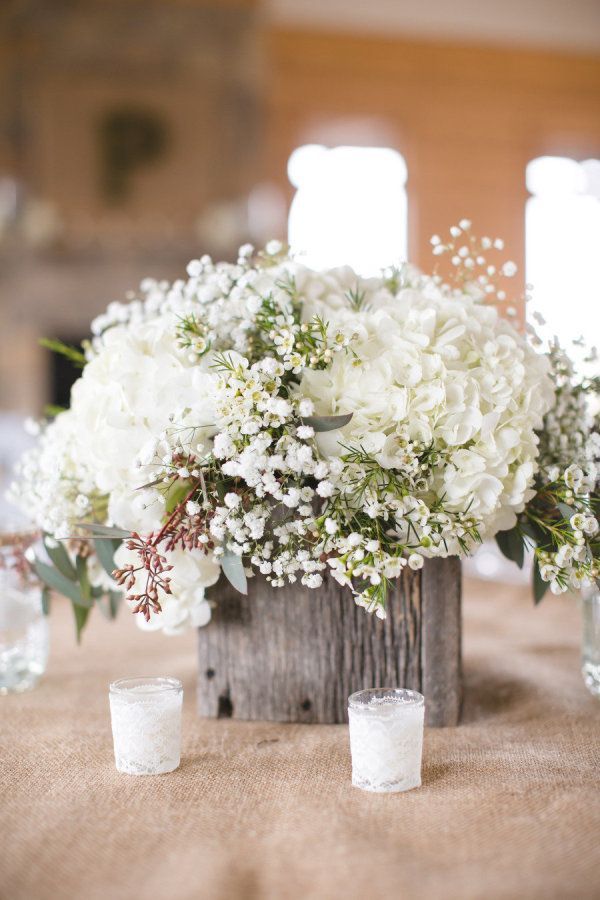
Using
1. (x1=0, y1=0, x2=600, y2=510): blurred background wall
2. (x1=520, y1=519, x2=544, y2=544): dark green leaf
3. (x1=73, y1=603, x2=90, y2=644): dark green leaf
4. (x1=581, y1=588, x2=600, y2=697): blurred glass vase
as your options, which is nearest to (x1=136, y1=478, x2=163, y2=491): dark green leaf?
(x1=73, y1=603, x2=90, y2=644): dark green leaf

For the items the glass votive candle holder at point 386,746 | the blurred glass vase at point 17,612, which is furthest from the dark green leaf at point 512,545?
the blurred glass vase at point 17,612

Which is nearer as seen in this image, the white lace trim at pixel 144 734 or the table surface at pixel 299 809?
the table surface at pixel 299 809

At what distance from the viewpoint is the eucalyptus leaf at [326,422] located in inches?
35.6

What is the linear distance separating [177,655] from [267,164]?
563 cm

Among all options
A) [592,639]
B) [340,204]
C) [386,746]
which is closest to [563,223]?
[340,204]

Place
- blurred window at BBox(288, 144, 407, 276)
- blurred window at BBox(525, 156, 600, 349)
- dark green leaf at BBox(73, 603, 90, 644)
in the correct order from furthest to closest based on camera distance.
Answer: blurred window at BBox(525, 156, 600, 349), blurred window at BBox(288, 144, 407, 276), dark green leaf at BBox(73, 603, 90, 644)

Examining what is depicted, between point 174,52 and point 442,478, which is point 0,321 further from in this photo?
point 442,478

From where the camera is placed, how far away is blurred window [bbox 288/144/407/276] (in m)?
6.51

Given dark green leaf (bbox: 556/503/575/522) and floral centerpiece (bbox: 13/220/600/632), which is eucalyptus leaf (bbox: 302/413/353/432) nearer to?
floral centerpiece (bbox: 13/220/600/632)

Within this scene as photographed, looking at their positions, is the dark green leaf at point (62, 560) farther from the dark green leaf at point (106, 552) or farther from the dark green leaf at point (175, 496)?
the dark green leaf at point (175, 496)

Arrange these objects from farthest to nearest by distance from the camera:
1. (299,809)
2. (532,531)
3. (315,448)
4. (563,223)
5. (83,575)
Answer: (563,223), (83,575), (532,531), (315,448), (299,809)

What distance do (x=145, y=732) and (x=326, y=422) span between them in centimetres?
38

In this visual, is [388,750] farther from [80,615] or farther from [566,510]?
[80,615]

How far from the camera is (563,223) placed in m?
6.86
